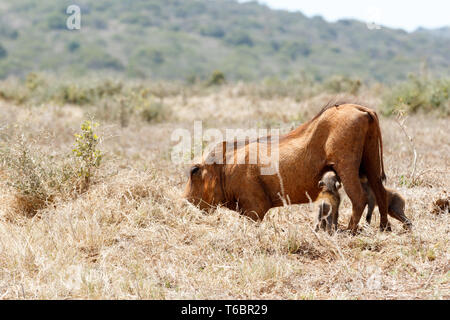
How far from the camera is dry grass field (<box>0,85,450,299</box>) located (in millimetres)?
4008

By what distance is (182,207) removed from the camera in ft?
19.5

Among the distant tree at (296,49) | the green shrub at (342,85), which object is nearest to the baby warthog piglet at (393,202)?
the green shrub at (342,85)

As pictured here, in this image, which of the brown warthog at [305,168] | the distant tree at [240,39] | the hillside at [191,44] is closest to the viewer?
the brown warthog at [305,168]

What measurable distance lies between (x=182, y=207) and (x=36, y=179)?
1.63m

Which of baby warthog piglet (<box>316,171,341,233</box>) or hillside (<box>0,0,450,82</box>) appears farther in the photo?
hillside (<box>0,0,450,82</box>)

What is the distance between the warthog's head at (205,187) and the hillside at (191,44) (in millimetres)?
53956

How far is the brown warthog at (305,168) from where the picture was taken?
4988 mm

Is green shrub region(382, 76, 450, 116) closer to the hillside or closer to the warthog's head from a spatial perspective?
the warthog's head

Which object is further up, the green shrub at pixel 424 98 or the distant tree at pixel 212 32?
the distant tree at pixel 212 32

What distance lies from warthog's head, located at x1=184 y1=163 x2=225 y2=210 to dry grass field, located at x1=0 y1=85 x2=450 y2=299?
129 millimetres

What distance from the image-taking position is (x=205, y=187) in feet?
19.5

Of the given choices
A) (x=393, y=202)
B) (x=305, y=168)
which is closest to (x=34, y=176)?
(x=305, y=168)

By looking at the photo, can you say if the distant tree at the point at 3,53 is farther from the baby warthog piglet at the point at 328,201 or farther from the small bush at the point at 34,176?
the baby warthog piglet at the point at 328,201

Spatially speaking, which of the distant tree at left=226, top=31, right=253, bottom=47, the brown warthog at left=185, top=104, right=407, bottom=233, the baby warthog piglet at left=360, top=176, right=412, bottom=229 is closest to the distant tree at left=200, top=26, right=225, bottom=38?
the distant tree at left=226, top=31, right=253, bottom=47
